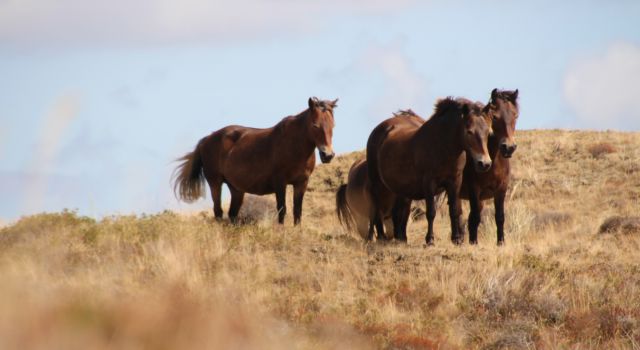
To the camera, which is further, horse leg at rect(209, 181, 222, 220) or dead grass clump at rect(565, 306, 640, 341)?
horse leg at rect(209, 181, 222, 220)

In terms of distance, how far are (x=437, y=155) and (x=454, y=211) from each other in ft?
2.85

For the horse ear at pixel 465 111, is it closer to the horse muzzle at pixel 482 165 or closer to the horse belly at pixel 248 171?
the horse muzzle at pixel 482 165

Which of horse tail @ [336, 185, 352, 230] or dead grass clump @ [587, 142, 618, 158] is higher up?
dead grass clump @ [587, 142, 618, 158]

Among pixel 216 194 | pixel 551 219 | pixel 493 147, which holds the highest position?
pixel 493 147

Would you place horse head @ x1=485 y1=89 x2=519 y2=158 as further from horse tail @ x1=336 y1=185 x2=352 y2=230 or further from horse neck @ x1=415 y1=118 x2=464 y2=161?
horse tail @ x1=336 y1=185 x2=352 y2=230

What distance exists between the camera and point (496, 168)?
1650 cm

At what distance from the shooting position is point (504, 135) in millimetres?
16203

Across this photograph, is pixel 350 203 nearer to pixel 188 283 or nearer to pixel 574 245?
pixel 574 245

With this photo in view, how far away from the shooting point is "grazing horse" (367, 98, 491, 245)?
15648 millimetres

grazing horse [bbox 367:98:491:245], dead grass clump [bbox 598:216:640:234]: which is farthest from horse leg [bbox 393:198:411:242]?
dead grass clump [bbox 598:216:640:234]

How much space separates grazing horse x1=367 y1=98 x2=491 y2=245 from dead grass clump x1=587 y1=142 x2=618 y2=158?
14460 millimetres

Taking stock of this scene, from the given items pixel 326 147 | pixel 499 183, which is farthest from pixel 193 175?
pixel 499 183

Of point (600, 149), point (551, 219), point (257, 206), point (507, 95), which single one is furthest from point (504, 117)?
point (600, 149)

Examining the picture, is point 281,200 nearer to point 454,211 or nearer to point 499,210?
point 454,211
